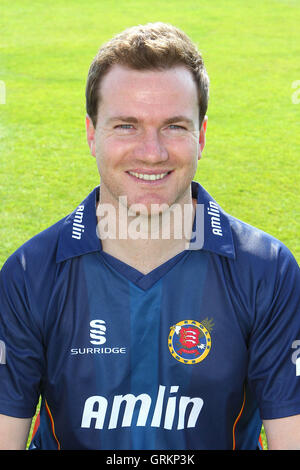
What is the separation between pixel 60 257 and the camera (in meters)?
2.11

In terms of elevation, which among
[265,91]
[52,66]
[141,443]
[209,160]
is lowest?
[141,443]

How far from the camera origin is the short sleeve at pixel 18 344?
205 centimetres

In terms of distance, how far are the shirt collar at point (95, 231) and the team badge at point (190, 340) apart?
9.5 inches

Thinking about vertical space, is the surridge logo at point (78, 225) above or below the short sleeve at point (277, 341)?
above

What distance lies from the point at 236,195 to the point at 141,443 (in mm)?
4911

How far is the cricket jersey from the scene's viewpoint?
6.73 ft

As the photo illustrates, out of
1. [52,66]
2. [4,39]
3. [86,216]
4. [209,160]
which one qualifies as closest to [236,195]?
[209,160]

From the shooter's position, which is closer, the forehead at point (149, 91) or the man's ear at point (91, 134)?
the forehead at point (149, 91)

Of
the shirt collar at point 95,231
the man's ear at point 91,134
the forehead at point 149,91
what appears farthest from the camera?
the man's ear at point 91,134

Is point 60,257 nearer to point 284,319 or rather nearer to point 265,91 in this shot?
point 284,319

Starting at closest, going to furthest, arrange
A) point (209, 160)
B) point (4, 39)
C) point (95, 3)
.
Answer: point (209, 160)
point (4, 39)
point (95, 3)

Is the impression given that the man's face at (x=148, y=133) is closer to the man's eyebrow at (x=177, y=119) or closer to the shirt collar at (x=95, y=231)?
the man's eyebrow at (x=177, y=119)

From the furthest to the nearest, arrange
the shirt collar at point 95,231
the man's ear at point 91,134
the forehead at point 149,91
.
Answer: the man's ear at point 91,134, the shirt collar at point 95,231, the forehead at point 149,91

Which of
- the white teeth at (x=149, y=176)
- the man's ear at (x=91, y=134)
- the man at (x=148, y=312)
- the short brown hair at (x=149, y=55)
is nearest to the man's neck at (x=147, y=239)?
the man at (x=148, y=312)
